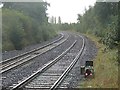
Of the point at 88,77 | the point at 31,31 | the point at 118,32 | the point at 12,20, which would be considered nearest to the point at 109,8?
the point at 31,31

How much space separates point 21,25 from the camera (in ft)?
124

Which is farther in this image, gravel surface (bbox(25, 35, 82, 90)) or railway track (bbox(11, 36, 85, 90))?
gravel surface (bbox(25, 35, 82, 90))

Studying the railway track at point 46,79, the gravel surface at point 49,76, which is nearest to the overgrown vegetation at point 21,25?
the gravel surface at point 49,76

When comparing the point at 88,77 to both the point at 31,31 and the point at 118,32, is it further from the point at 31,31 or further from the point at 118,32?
the point at 31,31

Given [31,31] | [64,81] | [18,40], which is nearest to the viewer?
[64,81]

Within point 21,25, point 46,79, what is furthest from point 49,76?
point 21,25

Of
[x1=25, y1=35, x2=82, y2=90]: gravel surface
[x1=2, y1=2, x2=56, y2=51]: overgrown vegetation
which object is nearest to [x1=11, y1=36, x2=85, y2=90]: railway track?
[x1=25, y1=35, x2=82, y2=90]: gravel surface

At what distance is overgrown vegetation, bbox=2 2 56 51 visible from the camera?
3366 centimetres

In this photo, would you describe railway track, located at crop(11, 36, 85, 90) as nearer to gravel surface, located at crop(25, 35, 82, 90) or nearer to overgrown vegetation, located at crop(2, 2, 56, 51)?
gravel surface, located at crop(25, 35, 82, 90)

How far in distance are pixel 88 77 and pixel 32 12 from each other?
37.9 metres

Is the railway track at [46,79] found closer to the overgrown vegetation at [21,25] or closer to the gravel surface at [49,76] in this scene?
the gravel surface at [49,76]

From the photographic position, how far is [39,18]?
Answer: 54.4 meters

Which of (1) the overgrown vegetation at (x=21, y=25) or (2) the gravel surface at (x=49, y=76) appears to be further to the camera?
(1) the overgrown vegetation at (x=21, y=25)

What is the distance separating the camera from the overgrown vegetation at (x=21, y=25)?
33656 millimetres
